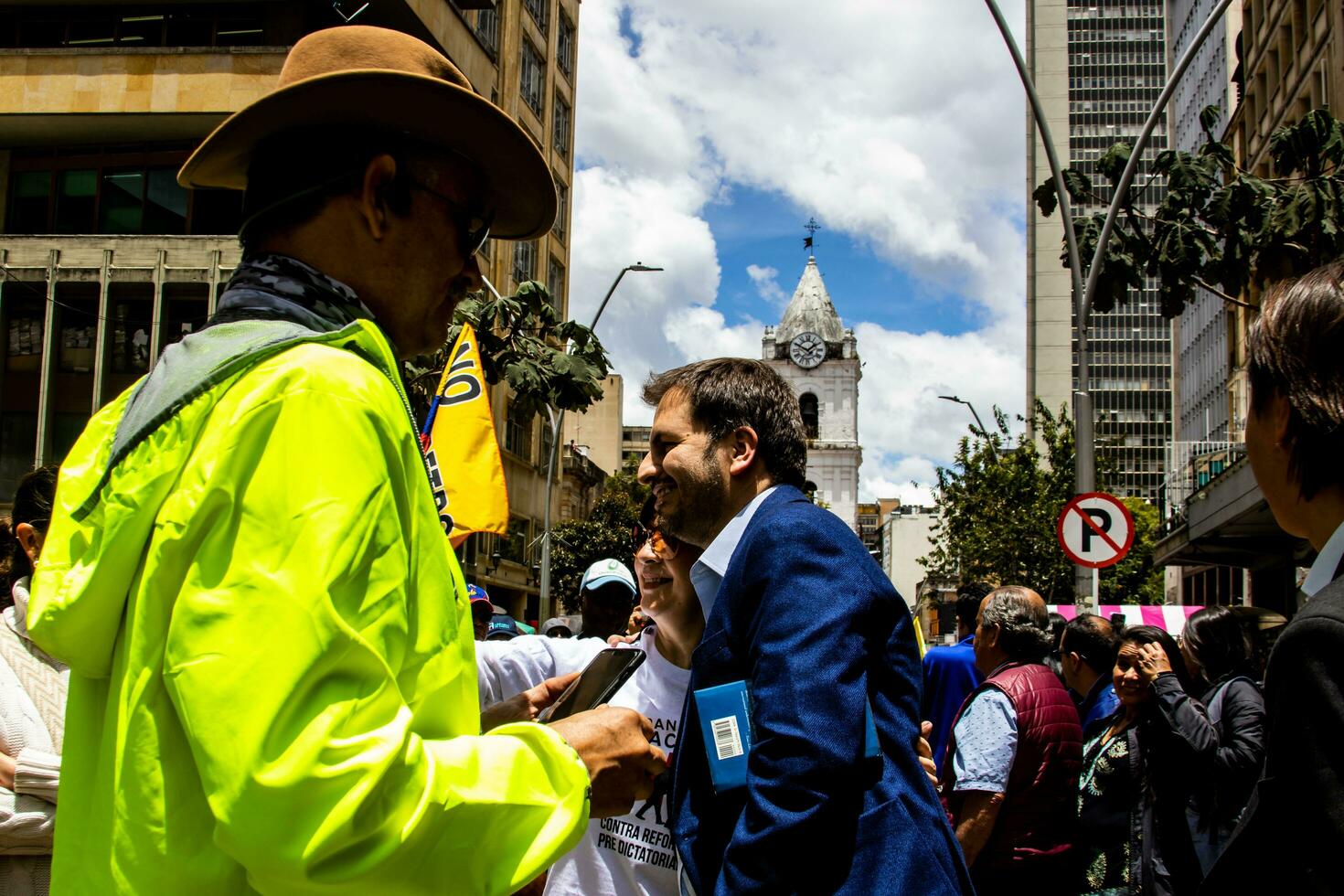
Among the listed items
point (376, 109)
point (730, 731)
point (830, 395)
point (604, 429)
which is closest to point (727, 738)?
point (730, 731)

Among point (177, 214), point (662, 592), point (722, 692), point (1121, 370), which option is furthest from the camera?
point (1121, 370)

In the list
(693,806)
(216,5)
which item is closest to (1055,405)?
(216,5)

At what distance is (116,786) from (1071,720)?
463cm

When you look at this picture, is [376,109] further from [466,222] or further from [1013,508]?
[1013,508]

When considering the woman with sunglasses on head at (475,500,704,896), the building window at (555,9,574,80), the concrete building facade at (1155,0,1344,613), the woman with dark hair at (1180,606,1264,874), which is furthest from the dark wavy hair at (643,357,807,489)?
the building window at (555,9,574,80)

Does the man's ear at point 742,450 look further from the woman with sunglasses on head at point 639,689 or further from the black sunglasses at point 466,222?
the black sunglasses at point 466,222

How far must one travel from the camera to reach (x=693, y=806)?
2605 millimetres

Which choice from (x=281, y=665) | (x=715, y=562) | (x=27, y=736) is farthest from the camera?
(x=27, y=736)

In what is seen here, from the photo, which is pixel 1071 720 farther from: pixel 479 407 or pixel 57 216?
pixel 57 216

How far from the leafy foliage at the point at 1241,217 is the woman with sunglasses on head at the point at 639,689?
30.8 feet

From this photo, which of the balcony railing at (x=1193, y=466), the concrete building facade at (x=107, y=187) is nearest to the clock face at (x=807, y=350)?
the balcony railing at (x=1193, y=466)

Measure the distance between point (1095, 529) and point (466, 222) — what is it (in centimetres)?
1042

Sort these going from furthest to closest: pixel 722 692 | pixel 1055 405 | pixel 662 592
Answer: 1. pixel 1055 405
2. pixel 662 592
3. pixel 722 692

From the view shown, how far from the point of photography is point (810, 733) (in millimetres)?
2344
